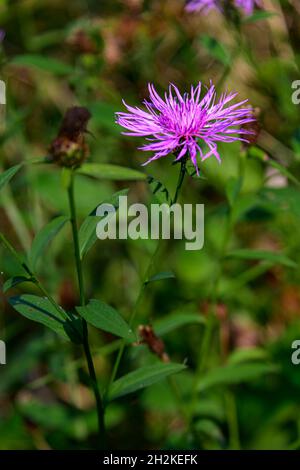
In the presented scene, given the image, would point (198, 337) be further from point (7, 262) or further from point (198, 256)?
point (7, 262)

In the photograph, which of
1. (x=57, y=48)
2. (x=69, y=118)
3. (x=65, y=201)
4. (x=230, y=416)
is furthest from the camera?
(x=57, y=48)

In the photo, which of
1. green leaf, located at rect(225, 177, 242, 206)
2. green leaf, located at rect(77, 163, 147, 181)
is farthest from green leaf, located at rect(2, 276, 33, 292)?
green leaf, located at rect(225, 177, 242, 206)

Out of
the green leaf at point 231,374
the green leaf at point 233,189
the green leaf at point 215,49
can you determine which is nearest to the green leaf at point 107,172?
the green leaf at point 233,189

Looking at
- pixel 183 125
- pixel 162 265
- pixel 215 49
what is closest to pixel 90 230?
pixel 183 125

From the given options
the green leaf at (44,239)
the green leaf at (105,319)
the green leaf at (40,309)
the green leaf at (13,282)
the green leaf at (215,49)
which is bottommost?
the green leaf at (105,319)

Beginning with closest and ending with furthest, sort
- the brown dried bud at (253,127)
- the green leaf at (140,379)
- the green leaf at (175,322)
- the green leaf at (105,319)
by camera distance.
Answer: the green leaf at (105,319), the green leaf at (140,379), the brown dried bud at (253,127), the green leaf at (175,322)

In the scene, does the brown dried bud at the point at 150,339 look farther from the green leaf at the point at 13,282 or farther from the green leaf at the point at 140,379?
the green leaf at the point at 13,282

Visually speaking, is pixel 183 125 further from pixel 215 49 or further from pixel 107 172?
pixel 215 49

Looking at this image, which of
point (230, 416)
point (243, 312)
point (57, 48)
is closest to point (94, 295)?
point (243, 312)
